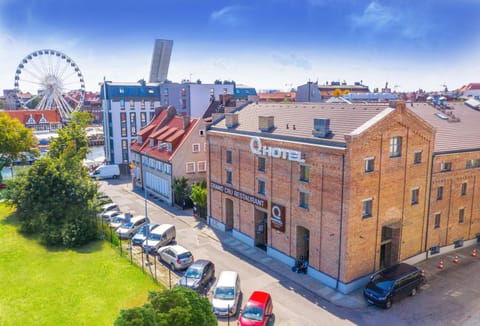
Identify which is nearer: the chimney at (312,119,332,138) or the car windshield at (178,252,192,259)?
the chimney at (312,119,332,138)


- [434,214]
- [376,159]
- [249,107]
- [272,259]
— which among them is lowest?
[272,259]

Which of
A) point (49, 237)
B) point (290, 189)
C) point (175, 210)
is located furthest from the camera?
point (175, 210)

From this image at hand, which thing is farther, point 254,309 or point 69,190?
point 69,190

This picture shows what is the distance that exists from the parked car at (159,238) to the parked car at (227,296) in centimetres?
929

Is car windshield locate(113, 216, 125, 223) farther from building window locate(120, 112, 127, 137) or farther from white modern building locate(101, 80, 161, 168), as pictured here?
building window locate(120, 112, 127, 137)

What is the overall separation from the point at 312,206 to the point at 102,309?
602 inches

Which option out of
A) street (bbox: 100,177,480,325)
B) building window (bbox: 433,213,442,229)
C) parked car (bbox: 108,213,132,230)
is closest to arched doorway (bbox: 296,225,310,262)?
street (bbox: 100,177,480,325)

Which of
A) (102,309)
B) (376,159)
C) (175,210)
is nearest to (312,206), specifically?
(376,159)

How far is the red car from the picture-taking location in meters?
20.4

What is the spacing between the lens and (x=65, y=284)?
25.5m

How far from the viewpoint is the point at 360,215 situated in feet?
81.0

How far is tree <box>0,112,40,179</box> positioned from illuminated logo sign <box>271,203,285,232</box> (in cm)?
4089

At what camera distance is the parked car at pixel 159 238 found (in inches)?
1251

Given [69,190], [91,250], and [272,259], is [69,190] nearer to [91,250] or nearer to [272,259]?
[91,250]
